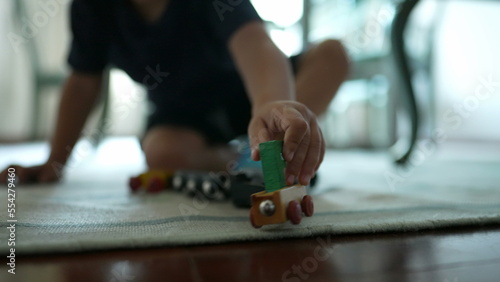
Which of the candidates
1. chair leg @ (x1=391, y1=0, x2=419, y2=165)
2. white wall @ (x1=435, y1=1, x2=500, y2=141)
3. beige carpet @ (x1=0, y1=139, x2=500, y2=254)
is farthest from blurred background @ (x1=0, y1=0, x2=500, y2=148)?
beige carpet @ (x1=0, y1=139, x2=500, y2=254)

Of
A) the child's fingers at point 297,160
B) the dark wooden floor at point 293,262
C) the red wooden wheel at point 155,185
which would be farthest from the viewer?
the red wooden wheel at point 155,185

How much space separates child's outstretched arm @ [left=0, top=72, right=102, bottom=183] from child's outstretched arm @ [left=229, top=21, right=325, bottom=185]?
0.45m

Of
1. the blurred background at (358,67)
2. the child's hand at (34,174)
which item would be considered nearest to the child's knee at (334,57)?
the child's hand at (34,174)

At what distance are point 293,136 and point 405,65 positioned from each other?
0.61 m

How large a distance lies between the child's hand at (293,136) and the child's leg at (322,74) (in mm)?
272

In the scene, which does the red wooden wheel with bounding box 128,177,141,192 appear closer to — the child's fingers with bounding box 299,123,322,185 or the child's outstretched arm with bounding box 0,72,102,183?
the child's outstretched arm with bounding box 0,72,102,183

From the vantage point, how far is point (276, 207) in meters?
0.36

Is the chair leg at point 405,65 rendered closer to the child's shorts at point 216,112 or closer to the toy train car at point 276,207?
the child's shorts at point 216,112

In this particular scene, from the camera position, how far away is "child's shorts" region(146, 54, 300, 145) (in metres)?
0.85

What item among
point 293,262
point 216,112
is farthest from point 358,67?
point 293,262

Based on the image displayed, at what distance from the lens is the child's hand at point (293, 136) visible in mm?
372

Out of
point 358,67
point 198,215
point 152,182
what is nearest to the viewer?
point 198,215

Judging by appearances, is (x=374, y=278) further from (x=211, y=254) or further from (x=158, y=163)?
(x=158, y=163)

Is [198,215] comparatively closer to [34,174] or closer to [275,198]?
[275,198]
